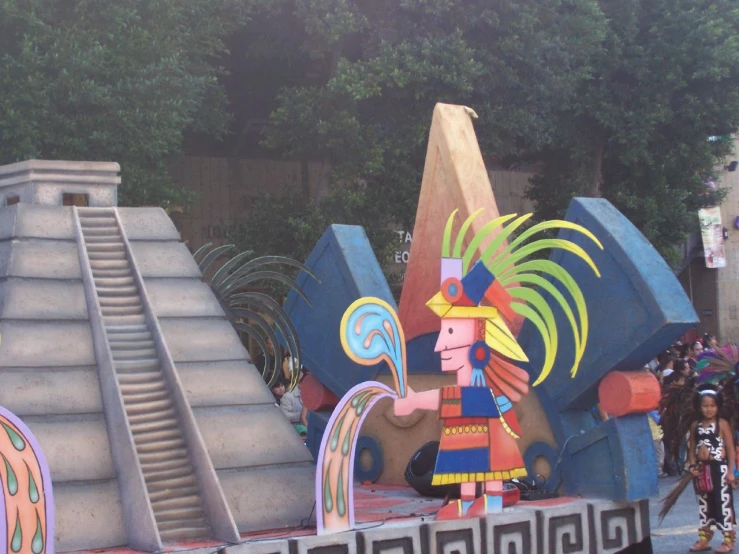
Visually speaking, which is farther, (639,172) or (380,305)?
(639,172)

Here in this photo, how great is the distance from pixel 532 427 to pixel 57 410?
3867mm

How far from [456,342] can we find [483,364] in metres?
0.26

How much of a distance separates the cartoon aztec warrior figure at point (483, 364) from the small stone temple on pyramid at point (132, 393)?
1082 mm

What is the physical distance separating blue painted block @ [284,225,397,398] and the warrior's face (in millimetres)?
1949

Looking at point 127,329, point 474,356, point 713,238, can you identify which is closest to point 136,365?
point 127,329

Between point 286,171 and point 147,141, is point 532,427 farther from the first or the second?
point 286,171

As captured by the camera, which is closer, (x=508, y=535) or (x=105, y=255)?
(x=508, y=535)

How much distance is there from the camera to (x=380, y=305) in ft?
24.8

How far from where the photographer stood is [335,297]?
395 inches

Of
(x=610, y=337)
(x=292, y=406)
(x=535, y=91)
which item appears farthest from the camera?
(x=535, y=91)

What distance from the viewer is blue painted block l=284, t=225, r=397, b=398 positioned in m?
9.86

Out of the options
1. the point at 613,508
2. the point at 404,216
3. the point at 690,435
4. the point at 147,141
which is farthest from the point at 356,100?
the point at 613,508

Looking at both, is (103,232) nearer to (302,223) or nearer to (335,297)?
(335,297)

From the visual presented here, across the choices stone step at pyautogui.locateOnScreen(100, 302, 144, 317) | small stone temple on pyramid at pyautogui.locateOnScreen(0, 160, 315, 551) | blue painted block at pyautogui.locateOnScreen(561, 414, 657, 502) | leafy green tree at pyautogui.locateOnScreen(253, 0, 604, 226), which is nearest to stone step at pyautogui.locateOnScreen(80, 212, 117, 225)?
small stone temple on pyramid at pyautogui.locateOnScreen(0, 160, 315, 551)
